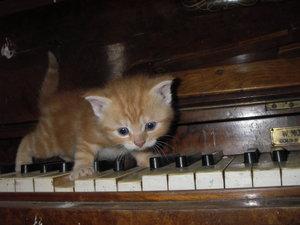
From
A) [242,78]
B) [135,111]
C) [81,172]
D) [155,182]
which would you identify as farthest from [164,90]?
[155,182]

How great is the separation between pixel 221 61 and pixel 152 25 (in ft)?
1.09

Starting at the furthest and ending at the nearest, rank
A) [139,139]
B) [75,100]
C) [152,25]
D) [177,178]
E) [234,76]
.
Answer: [75,100], [139,139], [152,25], [234,76], [177,178]

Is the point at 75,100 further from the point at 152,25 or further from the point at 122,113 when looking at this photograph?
the point at 152,25

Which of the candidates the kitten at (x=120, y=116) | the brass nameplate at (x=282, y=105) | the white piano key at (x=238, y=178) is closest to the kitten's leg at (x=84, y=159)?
the kitten at (x=120, y=116)

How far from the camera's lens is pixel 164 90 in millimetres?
1641

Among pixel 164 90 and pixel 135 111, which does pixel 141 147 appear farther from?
pixel 164 90

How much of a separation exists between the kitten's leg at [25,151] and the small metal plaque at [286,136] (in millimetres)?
1218

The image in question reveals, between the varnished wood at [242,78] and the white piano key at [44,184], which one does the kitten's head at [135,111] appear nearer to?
the varnished wood at [242,78]

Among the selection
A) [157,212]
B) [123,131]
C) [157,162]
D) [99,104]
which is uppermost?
[99,104]

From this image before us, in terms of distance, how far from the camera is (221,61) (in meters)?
1.39

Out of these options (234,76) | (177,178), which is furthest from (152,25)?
(177,178)

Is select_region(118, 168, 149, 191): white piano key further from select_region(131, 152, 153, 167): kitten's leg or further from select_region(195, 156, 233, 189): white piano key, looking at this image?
select_region(131, 152, 153, 167): kitten's leg

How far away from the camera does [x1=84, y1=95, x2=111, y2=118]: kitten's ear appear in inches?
63.8

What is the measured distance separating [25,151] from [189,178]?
3.74 ft
